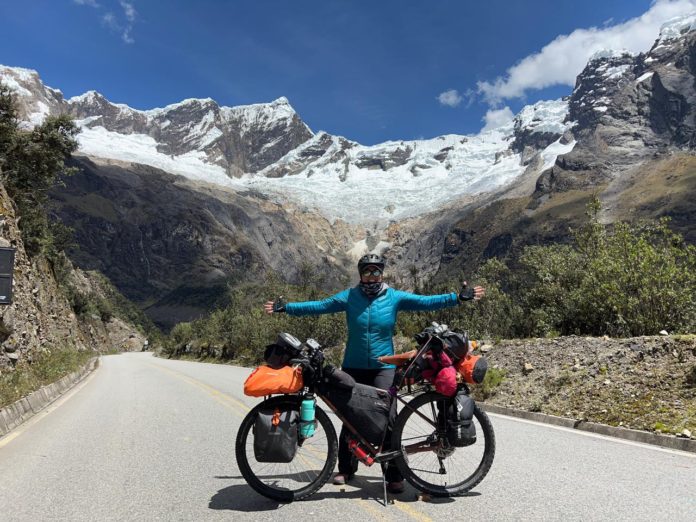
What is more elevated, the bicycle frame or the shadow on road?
the bicycle frame

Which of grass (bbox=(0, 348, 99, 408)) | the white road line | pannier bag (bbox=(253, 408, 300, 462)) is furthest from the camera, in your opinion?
grass (bbox=(0, 348, 99, 408))

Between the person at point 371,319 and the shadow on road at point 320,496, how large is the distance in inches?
4.9

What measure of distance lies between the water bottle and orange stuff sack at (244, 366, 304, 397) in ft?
0.54

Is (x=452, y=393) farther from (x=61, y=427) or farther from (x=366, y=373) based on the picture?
(x=61, y=427)

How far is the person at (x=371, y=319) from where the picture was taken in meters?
5.41

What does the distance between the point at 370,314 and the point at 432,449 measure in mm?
1474

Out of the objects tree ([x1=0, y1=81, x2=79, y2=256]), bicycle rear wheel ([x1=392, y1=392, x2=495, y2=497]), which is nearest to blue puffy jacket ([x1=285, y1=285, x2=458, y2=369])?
bicycle rear wheel ([x1=392, y1=392, x2=495, y2=497])

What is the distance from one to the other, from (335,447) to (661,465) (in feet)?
13.8

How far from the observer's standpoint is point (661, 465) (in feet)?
21.2

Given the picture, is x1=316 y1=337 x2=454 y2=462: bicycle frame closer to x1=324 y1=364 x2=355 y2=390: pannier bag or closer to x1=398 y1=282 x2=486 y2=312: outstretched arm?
x1=324 y1=364 x2=355 y2=390: pannier bag

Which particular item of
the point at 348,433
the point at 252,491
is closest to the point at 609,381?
the point at 348,433

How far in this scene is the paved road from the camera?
484 centimetres

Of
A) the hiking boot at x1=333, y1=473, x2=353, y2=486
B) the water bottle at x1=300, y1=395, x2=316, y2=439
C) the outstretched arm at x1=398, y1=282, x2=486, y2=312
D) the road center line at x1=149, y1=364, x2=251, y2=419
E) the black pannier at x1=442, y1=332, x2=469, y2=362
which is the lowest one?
the road center line at x1=149, y1=364, x2=251, y2=419

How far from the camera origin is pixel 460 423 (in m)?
5.17
